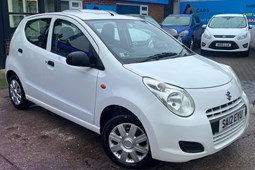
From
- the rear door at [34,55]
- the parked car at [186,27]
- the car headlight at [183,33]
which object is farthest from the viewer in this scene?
the parked car at [186,27]

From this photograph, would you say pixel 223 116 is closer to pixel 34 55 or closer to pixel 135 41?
pixel 135 41

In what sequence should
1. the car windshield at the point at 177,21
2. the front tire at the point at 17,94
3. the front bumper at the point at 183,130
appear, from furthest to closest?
1. the car windshield at the point at 177,21
2. the front tire at the point at 17,94
3. the front bumper at the point at 183,130

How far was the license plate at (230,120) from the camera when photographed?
117 inches

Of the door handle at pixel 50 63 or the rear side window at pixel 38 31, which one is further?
the rear side window at pixel 38 31

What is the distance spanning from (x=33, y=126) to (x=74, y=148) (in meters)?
1.03

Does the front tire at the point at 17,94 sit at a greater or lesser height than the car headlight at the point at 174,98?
lesser

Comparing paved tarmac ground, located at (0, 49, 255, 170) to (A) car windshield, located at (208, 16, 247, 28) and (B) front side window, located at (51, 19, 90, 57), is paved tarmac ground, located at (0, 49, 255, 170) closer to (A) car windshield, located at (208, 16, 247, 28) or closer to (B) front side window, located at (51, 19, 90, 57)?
(B) front side window, located at (51, 19, 90, 57)

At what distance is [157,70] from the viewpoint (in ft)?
10.3

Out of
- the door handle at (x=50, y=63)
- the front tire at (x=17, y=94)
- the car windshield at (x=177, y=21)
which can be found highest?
the car windshield at (x=177, y=21)

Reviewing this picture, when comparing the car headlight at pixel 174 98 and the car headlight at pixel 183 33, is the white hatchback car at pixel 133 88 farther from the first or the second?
the car headlight at pixel 183 33

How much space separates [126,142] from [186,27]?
988 cm

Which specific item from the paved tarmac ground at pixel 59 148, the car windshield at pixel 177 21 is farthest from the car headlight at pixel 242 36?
the paved tarmac ground at pixel 59 148

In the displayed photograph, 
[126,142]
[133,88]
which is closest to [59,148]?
[126,142]

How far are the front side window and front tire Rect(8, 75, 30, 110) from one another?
1.22 m
